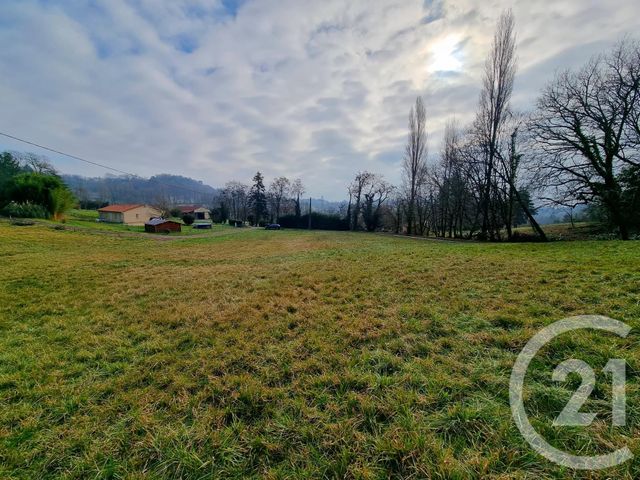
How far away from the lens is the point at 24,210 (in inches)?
998

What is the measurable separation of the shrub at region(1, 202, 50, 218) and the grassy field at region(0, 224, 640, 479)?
31577 millimetres

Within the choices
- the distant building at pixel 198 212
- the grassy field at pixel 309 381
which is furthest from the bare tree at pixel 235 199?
the grassy field at pixel 309 381

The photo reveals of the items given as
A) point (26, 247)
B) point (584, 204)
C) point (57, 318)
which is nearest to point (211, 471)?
point (57, 318)

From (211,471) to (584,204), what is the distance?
22629 millimetres

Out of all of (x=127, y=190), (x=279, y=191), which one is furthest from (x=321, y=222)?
(x=127, y=190)

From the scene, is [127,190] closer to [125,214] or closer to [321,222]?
[125,214]

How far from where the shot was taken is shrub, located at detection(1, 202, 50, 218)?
81.9ft

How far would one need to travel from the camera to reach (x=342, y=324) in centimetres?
363

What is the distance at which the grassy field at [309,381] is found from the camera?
1702mm

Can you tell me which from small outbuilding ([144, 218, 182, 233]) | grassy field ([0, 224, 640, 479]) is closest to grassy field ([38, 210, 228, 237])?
small outbuilding ([144, 218, 182, 233])

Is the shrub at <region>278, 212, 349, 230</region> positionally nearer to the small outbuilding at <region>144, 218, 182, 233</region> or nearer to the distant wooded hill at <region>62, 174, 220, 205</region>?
the small outbuilding at <region>144, 218, 182, 233</region>

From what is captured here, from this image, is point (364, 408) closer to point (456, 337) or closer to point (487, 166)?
point (456, 337)

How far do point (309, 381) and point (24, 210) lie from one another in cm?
3845

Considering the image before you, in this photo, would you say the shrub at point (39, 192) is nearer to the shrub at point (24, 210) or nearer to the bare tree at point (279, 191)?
the shrub at point (24, 210)
